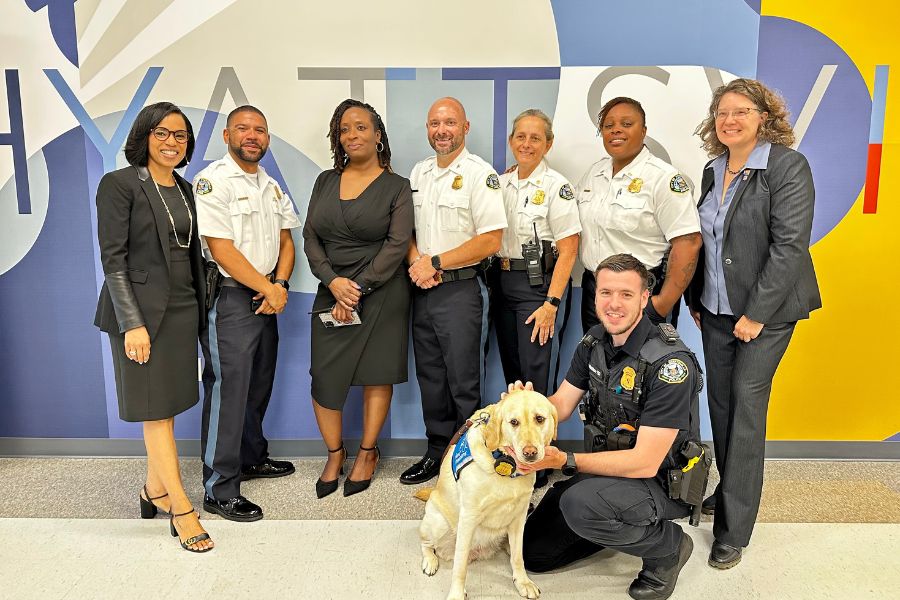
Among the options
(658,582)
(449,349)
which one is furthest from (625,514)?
(449,349)

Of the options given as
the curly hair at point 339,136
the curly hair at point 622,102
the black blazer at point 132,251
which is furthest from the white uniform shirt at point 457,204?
the black blazer at point 132,251

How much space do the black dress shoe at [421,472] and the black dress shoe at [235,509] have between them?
733mm

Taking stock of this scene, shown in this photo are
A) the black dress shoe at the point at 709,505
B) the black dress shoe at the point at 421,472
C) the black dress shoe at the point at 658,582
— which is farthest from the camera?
the black dress shoe at the point at 421,472

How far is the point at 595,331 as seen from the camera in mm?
2176

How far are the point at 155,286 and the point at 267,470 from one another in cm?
126

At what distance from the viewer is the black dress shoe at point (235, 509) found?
269 centimetres

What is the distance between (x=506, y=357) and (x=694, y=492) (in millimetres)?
1212

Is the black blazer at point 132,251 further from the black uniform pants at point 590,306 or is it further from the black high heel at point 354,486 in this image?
the black uniform pants at point 590,306

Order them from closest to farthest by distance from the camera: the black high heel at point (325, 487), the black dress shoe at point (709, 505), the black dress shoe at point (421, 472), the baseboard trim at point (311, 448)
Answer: the black dress shoe at point (709, 505), the black high heel at point (325, 487), the black dress shoe at point (421, 472), the baseboard trim at point (311, 448)

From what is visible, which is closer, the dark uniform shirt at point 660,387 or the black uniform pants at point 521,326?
the dark uniform shirt at point 660,387

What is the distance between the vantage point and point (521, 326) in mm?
2904

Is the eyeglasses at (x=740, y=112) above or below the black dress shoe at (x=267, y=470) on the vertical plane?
above

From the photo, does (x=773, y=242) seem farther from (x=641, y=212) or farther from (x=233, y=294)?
(x=233, y=294)

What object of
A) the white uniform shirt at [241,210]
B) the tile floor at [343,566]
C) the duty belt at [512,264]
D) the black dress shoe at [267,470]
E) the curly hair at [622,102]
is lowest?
the black dress shoe at [267,470]
